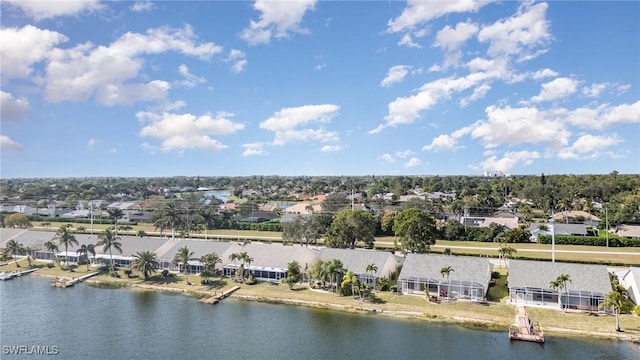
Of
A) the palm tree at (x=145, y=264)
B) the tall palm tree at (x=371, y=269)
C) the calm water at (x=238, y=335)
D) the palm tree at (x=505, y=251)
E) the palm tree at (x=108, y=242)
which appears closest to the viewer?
the calm water at (x=238, y=335)

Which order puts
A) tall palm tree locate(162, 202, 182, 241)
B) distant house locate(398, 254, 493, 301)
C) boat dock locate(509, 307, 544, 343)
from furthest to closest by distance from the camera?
tall palm tree locate(162, 202, 182, 241)
distant house locate(398, 254, 493, 301)
boat dock locate(509, 307, 544, 343)

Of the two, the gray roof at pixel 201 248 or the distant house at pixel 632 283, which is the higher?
the gray roof at pixel 201 248

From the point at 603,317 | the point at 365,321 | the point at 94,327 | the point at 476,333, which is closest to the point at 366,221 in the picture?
the point at 365,321

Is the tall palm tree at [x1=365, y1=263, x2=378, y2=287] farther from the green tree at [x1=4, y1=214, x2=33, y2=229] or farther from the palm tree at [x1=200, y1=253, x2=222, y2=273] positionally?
the green tree at [x1=4, y1=214, x2=33, y2=229]

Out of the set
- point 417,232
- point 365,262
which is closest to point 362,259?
point 365,262

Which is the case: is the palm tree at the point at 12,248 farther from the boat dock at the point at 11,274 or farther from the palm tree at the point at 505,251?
the palm tree at the point at 505,251

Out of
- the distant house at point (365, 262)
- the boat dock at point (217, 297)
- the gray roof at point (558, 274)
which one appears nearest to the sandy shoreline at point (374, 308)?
the boat dock at point (217, 297)

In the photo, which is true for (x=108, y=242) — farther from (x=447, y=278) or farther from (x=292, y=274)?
(x=447, y=278)

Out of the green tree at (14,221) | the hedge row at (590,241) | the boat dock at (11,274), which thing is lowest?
the boat dock at (11,274)

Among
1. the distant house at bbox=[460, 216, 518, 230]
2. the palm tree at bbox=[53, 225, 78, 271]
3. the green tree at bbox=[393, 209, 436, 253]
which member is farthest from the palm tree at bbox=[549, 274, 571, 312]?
the palm tree at bbox=[53, 225, 78, 271]
